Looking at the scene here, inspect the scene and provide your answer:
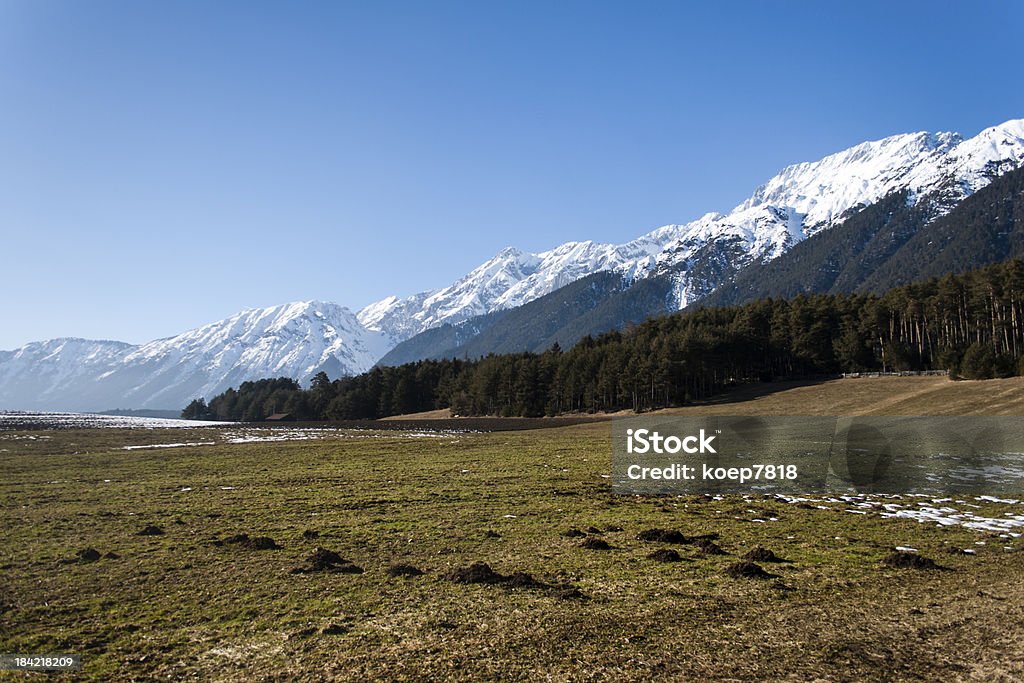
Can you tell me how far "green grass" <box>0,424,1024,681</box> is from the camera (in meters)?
11.6

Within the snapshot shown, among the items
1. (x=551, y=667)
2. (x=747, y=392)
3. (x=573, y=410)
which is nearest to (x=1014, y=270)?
(x=747, y=392)

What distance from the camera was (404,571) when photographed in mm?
17531

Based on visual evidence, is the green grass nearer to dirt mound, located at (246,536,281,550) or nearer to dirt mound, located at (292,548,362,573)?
dirt mound, located at (292,548,362,573)

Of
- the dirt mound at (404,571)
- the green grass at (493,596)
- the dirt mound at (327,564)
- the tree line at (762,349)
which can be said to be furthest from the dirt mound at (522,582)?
the tree line at (762,349)

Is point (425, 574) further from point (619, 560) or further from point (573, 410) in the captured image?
point (573, 410)

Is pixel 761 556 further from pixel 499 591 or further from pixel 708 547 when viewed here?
pixel 499 591

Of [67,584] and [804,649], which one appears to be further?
[67,584]

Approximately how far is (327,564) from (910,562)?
58.3 ft

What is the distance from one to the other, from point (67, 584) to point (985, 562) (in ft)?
88.6

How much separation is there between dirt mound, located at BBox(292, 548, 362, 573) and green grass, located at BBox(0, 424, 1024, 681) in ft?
1.32

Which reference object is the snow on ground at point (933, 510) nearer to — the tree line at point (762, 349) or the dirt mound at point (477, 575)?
the dirt mound at point (477, 575)

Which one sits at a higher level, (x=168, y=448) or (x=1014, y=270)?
(x=1014, y=270)

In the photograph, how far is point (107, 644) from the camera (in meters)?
12.6

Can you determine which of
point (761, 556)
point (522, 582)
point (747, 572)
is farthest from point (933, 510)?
point (522, 582)
